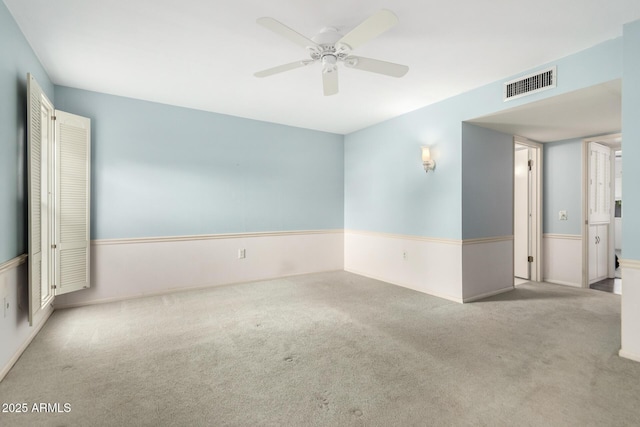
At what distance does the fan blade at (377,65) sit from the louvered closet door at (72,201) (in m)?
2.94

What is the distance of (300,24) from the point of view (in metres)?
2.28

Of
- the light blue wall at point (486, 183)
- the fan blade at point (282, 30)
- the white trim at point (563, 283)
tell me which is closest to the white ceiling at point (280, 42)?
the fan blade at point (282, 30)

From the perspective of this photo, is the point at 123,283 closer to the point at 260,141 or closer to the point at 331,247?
the point at 260,141

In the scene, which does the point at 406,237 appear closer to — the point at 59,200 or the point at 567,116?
the point at 567,116

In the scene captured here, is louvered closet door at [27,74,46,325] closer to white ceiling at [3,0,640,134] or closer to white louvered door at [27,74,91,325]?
white louvered door at [27,74,91,325]

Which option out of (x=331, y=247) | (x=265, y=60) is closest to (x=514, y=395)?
(x=265, y=60)

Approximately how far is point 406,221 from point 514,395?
272 cm

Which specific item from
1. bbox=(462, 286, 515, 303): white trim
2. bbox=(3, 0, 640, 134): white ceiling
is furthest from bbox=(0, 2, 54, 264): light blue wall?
bbox=(462, 286, 515, 303): white trim

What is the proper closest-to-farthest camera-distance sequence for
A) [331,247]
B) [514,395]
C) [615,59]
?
[514,395]
[615,59]
[331,247]

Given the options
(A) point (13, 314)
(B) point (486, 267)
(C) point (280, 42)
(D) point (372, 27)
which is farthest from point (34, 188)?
(B) point (486, 267)

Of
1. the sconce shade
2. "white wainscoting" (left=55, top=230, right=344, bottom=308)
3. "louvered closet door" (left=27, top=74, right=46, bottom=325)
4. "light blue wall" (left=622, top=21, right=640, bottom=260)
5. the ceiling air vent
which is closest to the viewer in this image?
"light blue wall" (left=622, top=21, right=640, bottom=260)

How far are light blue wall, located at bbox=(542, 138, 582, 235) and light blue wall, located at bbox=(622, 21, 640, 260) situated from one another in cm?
247

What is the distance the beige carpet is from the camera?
170 centimetres

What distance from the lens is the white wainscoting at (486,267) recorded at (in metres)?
3.73
